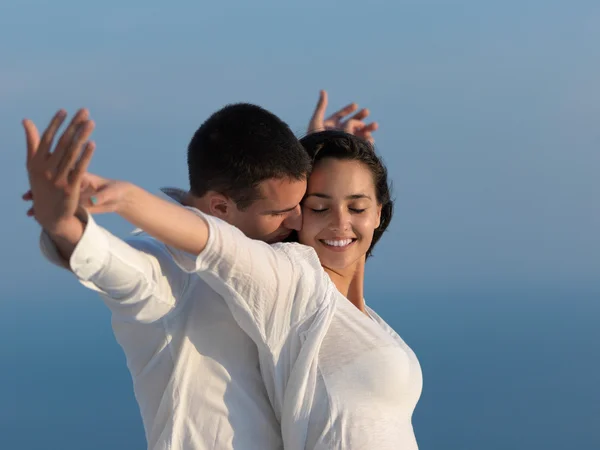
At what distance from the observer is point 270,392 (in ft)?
8.79

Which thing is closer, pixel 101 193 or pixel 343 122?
pixel 101 193

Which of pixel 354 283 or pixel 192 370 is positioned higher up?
pixel 354 283

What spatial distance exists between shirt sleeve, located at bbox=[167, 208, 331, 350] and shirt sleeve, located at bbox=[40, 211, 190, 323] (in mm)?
81

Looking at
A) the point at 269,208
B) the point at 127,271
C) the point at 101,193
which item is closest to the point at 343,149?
the point at 269,208

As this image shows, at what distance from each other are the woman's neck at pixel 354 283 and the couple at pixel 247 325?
0.27m

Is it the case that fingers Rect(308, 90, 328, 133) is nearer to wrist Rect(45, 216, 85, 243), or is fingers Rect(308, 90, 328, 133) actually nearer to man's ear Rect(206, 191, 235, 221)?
man's ear Rect(206, 191, 235, 221)

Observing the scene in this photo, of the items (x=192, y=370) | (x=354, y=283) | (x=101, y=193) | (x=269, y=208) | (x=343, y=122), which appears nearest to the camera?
(x=101, y=193)

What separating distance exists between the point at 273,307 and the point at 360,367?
393mm

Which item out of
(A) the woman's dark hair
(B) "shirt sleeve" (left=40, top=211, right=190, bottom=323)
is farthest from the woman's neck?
(B) "shirt sleeve" (left=40, top=211, right=190, bottom=323)

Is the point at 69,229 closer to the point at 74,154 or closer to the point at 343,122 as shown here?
the point at 74,154

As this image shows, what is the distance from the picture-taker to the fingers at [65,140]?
1.93 meters

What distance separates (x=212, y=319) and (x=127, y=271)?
433mm

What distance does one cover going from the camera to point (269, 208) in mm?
2676

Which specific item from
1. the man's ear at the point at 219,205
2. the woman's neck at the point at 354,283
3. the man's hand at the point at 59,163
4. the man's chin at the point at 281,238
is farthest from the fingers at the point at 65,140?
the woman's neck at the point at 354,283
